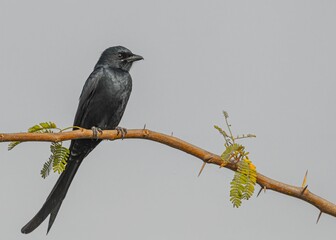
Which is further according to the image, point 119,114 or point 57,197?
point 119,114

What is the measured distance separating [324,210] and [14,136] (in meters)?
1.89

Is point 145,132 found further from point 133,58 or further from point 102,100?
point 133,58

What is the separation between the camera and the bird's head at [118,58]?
312 inches

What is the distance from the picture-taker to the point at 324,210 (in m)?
3.38

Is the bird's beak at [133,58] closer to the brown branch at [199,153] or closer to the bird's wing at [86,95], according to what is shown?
the bird's wing at [86,95]

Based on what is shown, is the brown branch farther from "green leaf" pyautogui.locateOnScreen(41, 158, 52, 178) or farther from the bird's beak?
the bird's beak

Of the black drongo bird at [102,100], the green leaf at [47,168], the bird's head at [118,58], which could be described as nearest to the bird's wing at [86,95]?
the black drongo bird at [102,100]

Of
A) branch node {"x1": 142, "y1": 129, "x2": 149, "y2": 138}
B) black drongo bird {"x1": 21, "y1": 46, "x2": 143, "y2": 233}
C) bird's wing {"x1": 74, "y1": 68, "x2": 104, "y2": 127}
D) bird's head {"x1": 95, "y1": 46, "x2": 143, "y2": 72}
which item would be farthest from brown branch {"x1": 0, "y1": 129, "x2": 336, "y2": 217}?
bird's head {"x1": 95, "y1": 46, "x2": 143, "y2": 72}

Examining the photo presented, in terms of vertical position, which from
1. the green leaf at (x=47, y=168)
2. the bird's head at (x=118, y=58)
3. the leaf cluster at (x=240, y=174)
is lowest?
the green leaf at (x=47, y=168)

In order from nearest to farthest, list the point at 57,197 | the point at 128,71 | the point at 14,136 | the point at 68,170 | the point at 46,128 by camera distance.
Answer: the point at 14,136 → the point at 46,128 → the point at 57,197 → the point at 68,170 → the point at 128,71

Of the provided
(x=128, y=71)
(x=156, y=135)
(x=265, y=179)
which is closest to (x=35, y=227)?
(x=156, y=135)

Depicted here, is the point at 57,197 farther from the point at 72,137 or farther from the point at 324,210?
the point at 324,210

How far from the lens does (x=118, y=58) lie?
26.3ft

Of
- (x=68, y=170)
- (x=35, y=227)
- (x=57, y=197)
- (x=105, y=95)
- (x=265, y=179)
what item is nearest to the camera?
(x=265, y=179)
